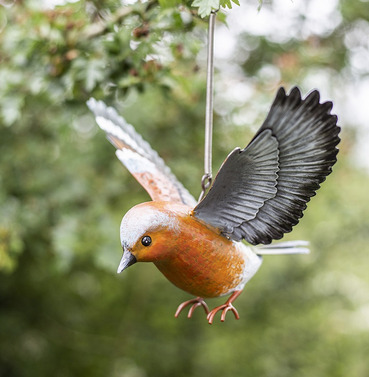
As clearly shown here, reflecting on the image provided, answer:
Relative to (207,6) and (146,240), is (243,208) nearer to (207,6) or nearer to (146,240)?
(146,240)

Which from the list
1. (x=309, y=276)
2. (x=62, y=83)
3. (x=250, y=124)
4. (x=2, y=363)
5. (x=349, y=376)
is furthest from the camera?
(x=349, y=376)

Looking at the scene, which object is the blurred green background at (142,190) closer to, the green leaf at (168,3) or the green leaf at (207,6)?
the green leaf at (168,3)

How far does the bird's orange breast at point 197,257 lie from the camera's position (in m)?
0.84

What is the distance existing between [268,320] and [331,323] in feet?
1.84

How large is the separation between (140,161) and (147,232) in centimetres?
31

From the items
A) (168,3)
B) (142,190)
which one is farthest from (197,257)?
(142,190)

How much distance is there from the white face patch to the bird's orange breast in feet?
Answer: 0.06

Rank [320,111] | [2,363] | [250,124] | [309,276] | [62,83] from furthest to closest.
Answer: [2,363] < [309,276] < [250,124] < [62,83] < [320,111]

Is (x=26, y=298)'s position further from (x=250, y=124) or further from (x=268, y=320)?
(x=250, y=124)

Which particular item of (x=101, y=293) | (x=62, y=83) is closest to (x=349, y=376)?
(x=101, y=293)

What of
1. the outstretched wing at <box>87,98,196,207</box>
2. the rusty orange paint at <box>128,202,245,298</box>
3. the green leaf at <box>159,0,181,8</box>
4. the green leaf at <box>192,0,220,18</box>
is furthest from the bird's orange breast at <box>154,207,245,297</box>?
the green leaf at <box>159,0,181,8</box>

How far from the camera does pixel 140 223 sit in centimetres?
80

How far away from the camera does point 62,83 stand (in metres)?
1.51

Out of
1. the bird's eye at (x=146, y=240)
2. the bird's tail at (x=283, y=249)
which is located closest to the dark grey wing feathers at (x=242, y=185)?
the bird's eye at (x=146, y=240)
